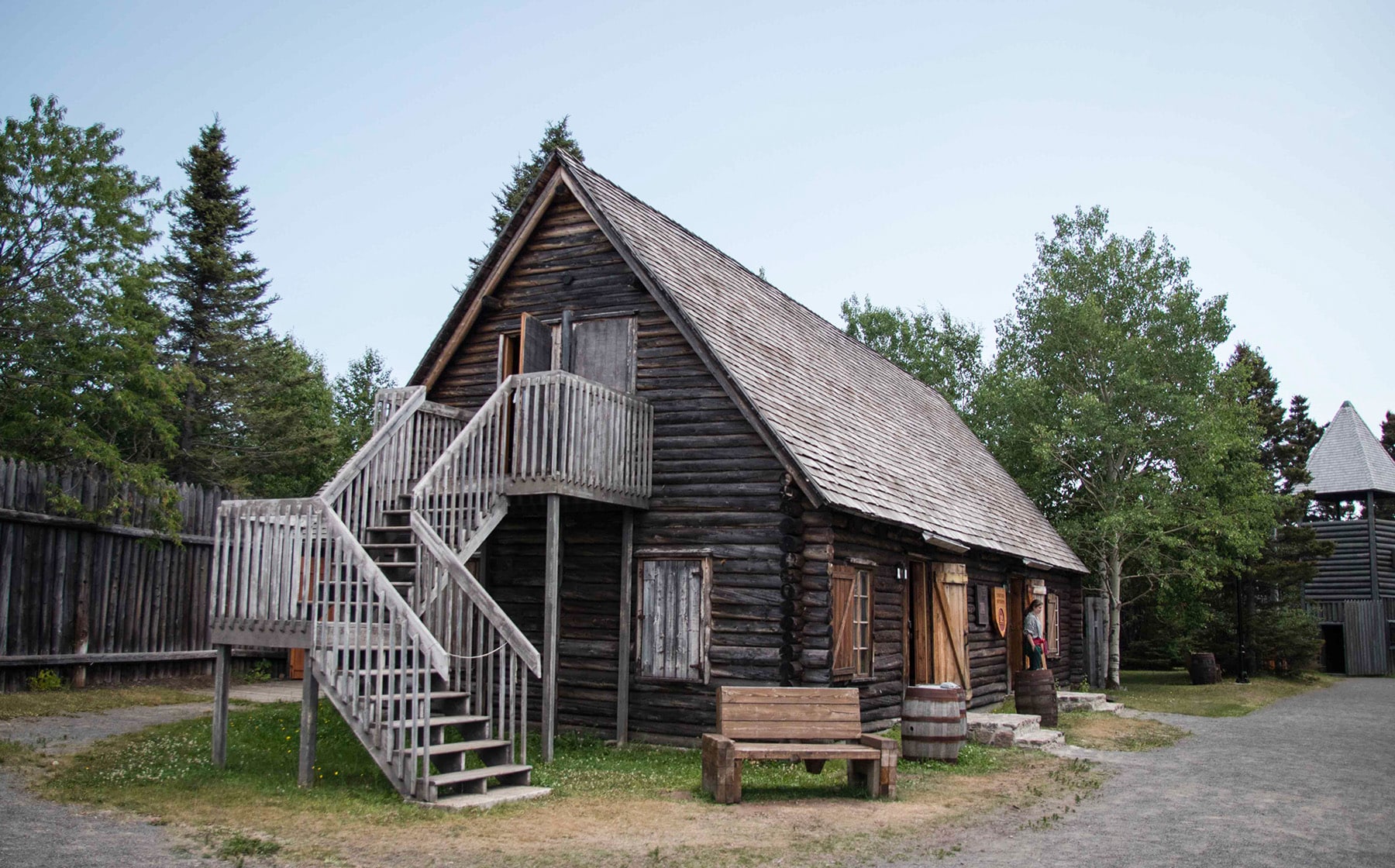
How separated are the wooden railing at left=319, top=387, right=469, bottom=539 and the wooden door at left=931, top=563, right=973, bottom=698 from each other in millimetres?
8407

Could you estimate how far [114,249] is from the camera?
64.5 feet

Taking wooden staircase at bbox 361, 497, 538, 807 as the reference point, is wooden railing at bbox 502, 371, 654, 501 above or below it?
above

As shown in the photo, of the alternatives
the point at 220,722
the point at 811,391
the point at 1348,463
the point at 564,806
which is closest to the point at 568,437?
the point at 564,806

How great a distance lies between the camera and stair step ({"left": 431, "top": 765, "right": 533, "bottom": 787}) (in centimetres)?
993

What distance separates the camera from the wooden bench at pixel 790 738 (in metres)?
10.5

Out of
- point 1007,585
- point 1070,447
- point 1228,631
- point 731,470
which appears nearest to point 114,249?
point 731,470

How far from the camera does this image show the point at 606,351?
1628cm

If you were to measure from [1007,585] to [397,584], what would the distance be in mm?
14543

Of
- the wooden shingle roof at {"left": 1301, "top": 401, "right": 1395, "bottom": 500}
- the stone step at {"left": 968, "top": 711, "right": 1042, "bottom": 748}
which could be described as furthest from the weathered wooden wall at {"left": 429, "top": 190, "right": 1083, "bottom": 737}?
the wooden shingle roof at {"left": 1301, "top": 401, "right": 1395, "bottom": 500}

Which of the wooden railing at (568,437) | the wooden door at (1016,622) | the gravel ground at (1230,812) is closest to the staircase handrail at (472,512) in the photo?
the wooden railing at (568,437)

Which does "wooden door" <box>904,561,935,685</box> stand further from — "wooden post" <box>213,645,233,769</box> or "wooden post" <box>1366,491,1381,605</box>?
"wooden post" <box>1366,491,1381,605</box>

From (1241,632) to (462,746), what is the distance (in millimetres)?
28601

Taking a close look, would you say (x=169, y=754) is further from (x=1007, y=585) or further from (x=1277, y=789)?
(x=1007, y=585)

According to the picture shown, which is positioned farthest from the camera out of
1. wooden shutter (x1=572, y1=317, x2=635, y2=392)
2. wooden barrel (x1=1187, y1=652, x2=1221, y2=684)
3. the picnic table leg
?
wooden barrel (x1=1187, y1=652, x2=1221, y2=684)
